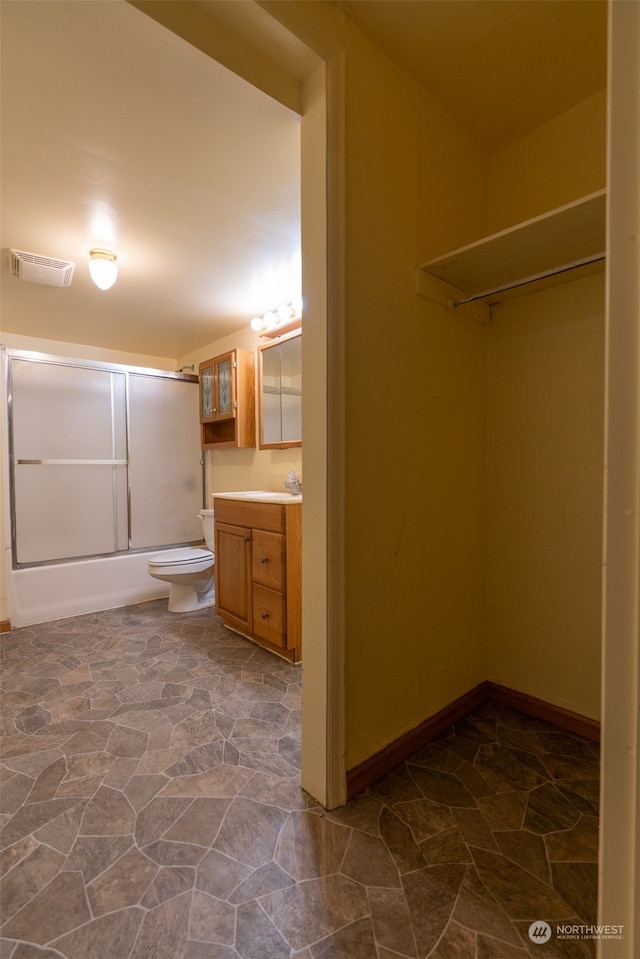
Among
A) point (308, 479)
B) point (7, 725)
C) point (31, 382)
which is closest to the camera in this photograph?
point (308, 479)

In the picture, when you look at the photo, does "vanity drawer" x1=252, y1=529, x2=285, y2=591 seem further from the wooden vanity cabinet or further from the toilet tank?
the toilet tank

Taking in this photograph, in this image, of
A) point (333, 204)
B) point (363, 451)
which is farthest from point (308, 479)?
point (333, 204)

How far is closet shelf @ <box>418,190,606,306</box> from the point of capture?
1.20m

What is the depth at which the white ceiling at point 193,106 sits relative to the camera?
115 centimetres

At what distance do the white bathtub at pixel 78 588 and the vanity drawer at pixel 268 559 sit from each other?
5.01ft

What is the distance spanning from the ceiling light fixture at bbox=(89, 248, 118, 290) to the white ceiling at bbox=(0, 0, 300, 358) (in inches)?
2.1

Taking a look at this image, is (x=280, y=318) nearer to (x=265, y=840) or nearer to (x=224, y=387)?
(x=224, y=387)

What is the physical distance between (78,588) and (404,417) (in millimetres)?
2900

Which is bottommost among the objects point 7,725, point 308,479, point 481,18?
point 7,725

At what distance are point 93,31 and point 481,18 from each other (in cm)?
113

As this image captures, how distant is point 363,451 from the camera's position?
4.27 ft

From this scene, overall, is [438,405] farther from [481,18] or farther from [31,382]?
[31,382]

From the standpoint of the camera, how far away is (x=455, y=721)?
5.51 ft

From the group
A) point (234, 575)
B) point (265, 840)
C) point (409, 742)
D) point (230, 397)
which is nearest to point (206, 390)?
point (230, 397)
